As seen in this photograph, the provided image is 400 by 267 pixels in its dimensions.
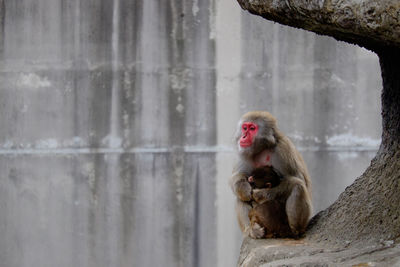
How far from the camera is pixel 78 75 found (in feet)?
23.8

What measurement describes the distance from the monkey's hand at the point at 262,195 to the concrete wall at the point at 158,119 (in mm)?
2515

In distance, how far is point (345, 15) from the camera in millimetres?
2449

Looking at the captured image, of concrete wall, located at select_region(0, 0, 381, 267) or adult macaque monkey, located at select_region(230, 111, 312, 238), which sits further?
concrete wall, located at select_region(0, 0, 381, 267)

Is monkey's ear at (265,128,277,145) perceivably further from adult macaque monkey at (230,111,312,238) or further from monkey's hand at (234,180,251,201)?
monkey's hand at (234,180,251,201)

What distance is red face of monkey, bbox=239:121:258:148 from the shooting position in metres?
4.74

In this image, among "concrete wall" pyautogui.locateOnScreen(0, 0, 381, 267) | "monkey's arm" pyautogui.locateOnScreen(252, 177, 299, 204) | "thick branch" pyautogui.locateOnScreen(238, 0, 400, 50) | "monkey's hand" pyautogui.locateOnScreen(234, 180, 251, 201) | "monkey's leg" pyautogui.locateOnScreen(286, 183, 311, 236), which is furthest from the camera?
"concrete wall" pyautogui.locateOnScreen(0, 0, 381, 267)

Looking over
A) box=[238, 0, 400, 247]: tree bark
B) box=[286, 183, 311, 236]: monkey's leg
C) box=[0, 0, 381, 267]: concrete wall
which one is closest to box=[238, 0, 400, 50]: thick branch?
box=[238, 0, 400, 247]: tree bark

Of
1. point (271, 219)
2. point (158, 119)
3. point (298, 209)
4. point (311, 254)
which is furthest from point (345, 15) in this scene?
point (158, 119)

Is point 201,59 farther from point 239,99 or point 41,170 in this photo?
point 41,170

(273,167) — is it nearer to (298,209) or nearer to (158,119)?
(298,209)

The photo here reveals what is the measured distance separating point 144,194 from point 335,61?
111 inches

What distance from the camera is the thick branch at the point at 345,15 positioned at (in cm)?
228

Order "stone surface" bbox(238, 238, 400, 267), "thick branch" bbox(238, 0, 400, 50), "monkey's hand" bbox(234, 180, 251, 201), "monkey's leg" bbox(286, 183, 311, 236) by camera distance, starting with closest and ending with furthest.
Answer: "thick branch" bbox(238, 0, 400, 50), "stone surface" bbox(238, 238, 400, 267), "monkey's leg" bbox(286, 183, 311, 236), "monkey's hand" bbox(234, 180, 251, 201)

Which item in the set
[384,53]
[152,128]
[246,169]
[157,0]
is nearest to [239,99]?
[152,128]
